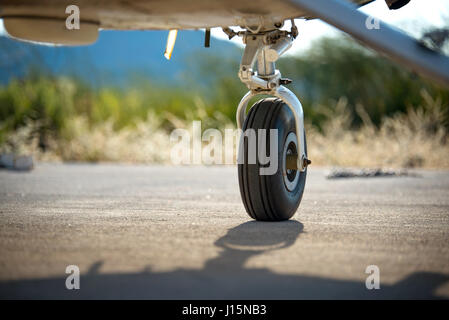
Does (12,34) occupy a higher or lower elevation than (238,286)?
higher

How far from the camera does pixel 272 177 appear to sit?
12.9 feet

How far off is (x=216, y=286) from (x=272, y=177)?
5.07 feet

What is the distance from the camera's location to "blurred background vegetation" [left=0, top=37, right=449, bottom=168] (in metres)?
12.0

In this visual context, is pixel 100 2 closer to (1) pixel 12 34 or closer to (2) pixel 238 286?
(1) pixel 12 34

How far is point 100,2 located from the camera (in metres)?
3.68

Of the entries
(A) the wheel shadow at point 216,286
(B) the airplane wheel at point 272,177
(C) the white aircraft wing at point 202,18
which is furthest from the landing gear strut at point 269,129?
(A) the wheel shadow at point 216,286

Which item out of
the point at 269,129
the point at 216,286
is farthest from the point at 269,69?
the point at 216,286

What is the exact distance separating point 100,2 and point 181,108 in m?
13.0

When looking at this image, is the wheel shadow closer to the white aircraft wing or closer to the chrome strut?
the white aircraft wing

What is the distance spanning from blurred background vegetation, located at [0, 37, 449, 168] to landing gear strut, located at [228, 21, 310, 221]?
291 inches

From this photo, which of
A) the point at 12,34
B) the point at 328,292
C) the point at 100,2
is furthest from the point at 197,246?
the point at 12,34

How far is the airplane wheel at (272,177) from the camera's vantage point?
3949 millimetres

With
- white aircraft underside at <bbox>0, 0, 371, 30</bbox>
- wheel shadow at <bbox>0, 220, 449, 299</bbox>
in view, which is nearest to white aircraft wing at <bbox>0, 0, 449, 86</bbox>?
white aircraft underside at <bbox>0, 0, 371, 30</bbox>
